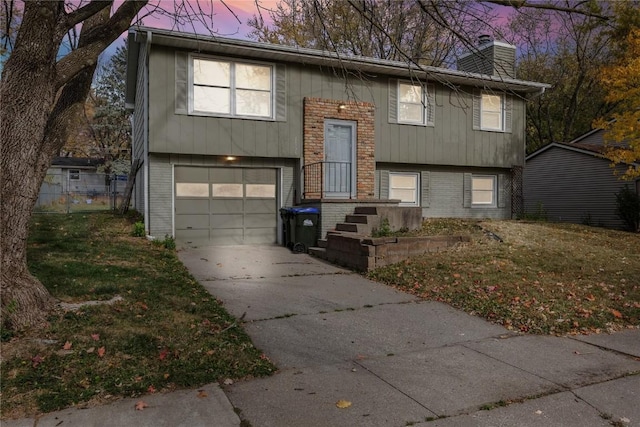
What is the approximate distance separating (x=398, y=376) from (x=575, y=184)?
59.0 ft

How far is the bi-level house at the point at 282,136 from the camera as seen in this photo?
10.7m

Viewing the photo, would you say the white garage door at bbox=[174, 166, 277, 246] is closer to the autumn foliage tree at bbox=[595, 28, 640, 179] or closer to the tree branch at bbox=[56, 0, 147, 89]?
the tree branch at bbox=[56, 0, 147, 89]

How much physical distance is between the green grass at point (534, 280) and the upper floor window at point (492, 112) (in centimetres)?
512

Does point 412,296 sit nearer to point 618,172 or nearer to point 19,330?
point 19,330

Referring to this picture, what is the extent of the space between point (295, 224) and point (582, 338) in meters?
7.08

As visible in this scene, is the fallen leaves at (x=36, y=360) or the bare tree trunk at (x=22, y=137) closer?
the fallen leaves at (x=36, y=360)

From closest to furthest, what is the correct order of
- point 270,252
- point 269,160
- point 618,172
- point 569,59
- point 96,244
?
point 96,244 < point 270,252 < point 269,160 < point 618,172 < point 569,59

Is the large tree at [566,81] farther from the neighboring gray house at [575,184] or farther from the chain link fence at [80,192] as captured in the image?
the chain link fence at [80,192]

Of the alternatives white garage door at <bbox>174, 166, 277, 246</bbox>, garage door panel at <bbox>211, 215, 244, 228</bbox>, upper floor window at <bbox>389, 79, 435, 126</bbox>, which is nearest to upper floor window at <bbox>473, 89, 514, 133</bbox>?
upper floor window at <bbox>389, 79, 435, 126</bbox>

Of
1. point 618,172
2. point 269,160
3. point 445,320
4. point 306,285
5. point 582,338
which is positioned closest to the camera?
point 582,338

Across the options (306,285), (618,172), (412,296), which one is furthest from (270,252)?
(618,172)

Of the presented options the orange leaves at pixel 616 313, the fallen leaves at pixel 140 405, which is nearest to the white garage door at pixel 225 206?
the orange leaves at pixel 616 313

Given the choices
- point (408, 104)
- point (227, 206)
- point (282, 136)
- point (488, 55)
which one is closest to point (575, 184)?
point (488, 55)

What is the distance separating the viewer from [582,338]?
5.07m
